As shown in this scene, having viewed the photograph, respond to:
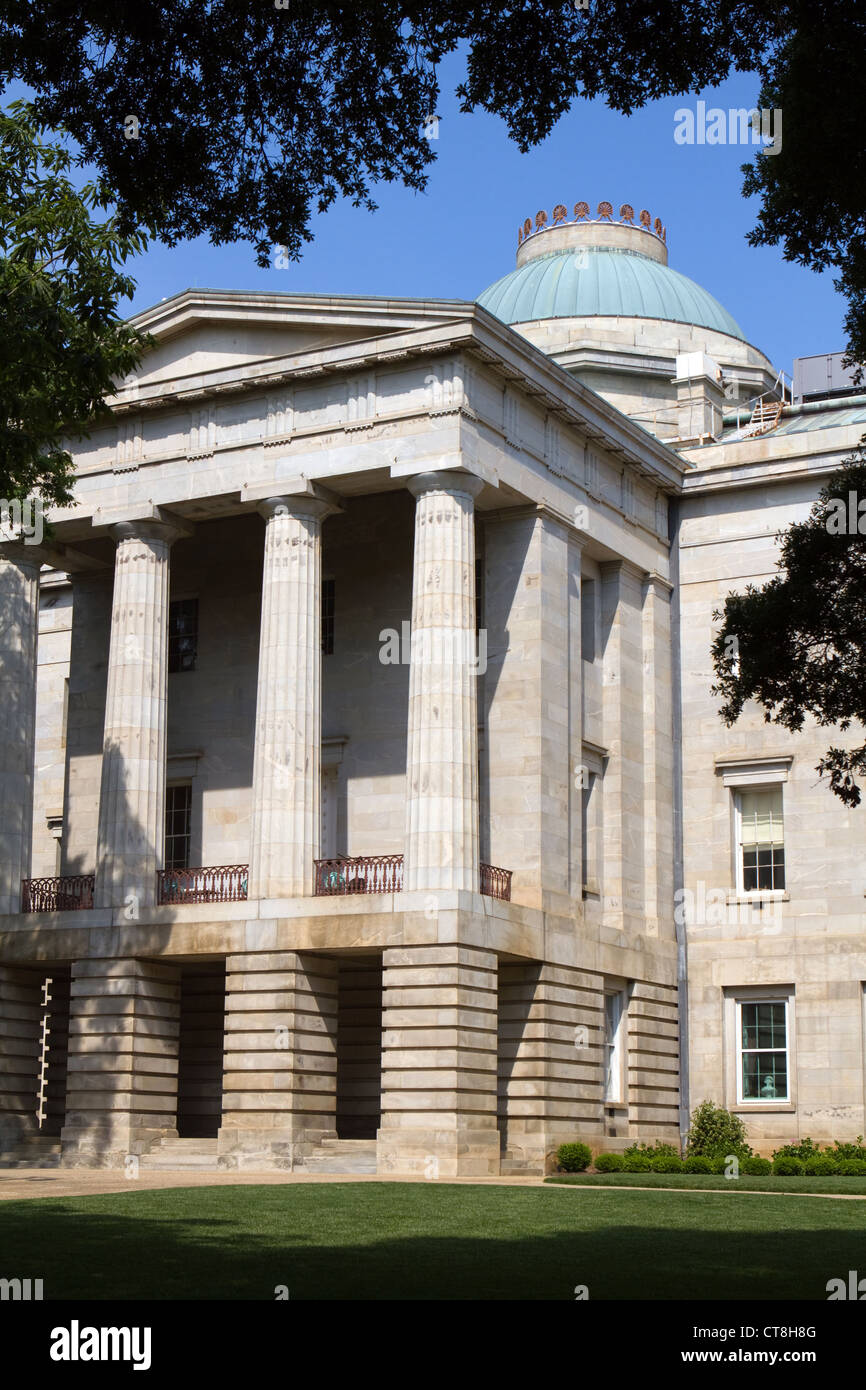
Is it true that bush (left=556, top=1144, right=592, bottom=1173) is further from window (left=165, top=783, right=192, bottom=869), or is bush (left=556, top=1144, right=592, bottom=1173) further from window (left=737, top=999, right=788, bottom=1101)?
window (left=165, top=783, right=192, bottom=869)

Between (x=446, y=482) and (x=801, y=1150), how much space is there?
680 inches

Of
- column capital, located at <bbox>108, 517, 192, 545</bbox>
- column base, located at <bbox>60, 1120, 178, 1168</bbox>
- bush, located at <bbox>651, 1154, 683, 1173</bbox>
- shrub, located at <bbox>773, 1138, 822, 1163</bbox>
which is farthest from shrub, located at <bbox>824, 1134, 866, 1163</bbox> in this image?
column capital, located at <bbox>108, 517, 192, 545</bbox>

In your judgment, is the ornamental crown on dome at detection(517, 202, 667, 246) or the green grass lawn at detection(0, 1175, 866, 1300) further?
the ornamental crown on dome at detection(517, 202, 667, 246)

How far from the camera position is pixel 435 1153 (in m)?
35.2

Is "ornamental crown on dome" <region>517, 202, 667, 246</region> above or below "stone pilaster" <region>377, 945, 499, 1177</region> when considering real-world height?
above

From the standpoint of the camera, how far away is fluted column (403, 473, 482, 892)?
37125mm

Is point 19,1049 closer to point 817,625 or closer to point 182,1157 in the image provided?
point 182,1157

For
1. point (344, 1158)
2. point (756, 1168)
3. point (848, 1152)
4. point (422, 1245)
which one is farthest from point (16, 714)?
point (422, 1245)

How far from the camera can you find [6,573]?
147 ft

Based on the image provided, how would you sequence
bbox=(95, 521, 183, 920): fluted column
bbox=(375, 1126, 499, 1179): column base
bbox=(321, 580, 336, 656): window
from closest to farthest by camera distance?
bbox=(375, 1126, 499, 1179): column base, bbox=(95, 521, 183, 920): fluted column, bbox=(321, 580, 336, 656): window

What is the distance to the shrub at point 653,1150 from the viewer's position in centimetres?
3969

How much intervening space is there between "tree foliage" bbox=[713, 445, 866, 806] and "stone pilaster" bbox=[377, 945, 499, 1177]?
57.1 ft

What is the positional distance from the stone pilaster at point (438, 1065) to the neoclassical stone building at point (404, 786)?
80mm
